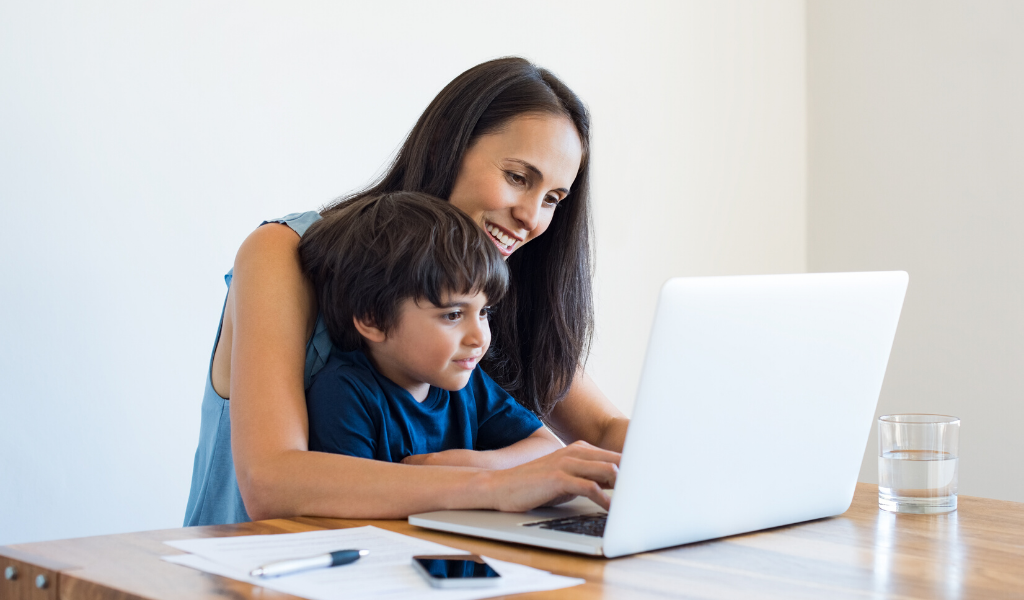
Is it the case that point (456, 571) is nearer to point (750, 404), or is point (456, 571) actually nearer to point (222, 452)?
point (750, 404)

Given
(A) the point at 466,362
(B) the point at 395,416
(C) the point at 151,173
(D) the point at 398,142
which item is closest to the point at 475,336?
(A) the point at 466,362

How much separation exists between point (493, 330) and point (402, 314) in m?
0.42

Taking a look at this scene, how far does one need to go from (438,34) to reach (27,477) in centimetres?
135

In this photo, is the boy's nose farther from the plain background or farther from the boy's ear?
the plain background

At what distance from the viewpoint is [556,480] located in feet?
2.77

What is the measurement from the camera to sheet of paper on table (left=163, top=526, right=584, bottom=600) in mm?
638

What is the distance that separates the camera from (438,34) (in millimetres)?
2311

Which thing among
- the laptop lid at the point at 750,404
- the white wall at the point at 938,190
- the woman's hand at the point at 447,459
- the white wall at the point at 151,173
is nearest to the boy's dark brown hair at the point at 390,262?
the woman's hand at the point at 447,459

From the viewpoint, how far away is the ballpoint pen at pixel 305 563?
66 cm

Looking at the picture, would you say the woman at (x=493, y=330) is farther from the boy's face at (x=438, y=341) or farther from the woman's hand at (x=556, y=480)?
the boy's face at (x=438, y=341)

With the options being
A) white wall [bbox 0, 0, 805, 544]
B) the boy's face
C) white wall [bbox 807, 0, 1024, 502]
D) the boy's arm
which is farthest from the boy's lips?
white wall [bbox 807, 0, 1024, 502]

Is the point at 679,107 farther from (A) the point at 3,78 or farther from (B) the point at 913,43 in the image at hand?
(A) the point at 3,78

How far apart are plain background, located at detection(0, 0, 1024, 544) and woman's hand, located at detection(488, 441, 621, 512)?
107cm

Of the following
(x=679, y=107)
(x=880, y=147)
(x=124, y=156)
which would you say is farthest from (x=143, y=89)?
(x=880, y=147)
